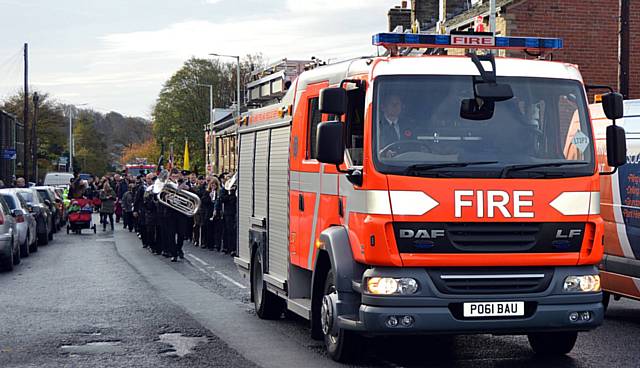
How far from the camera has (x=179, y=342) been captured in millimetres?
10984

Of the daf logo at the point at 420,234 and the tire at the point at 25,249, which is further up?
the daf logo at the point at 420,234

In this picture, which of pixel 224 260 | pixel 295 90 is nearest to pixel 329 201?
pixel 295 90

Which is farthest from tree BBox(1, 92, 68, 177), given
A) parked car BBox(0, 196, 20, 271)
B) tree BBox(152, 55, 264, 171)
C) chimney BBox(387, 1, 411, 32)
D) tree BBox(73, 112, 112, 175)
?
parked car BBox(0, 196, 20, 271)

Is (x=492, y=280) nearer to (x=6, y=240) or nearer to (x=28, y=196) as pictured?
(x=6, y=240)

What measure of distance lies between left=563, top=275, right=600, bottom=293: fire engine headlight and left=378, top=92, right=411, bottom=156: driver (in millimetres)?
1739

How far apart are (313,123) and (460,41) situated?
161cm

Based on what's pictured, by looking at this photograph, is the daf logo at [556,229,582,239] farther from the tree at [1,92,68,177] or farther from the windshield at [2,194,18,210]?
the tree at [1,92,68,177]

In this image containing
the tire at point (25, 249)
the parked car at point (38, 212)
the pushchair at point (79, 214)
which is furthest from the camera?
the pushchair at point (79, 214)

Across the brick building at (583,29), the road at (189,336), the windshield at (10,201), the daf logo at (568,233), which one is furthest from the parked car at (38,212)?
the daf logo at (568,233)

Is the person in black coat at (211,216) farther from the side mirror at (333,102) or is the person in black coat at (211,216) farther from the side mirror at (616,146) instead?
the side mirror at (616,146)

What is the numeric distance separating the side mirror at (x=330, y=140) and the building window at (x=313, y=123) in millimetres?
1365

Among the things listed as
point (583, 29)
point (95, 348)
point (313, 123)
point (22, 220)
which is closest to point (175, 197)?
point (22, 220)

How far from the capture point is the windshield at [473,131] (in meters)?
8.86

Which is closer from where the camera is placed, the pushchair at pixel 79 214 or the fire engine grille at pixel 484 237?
the fire engine grille at pixel 484 237
